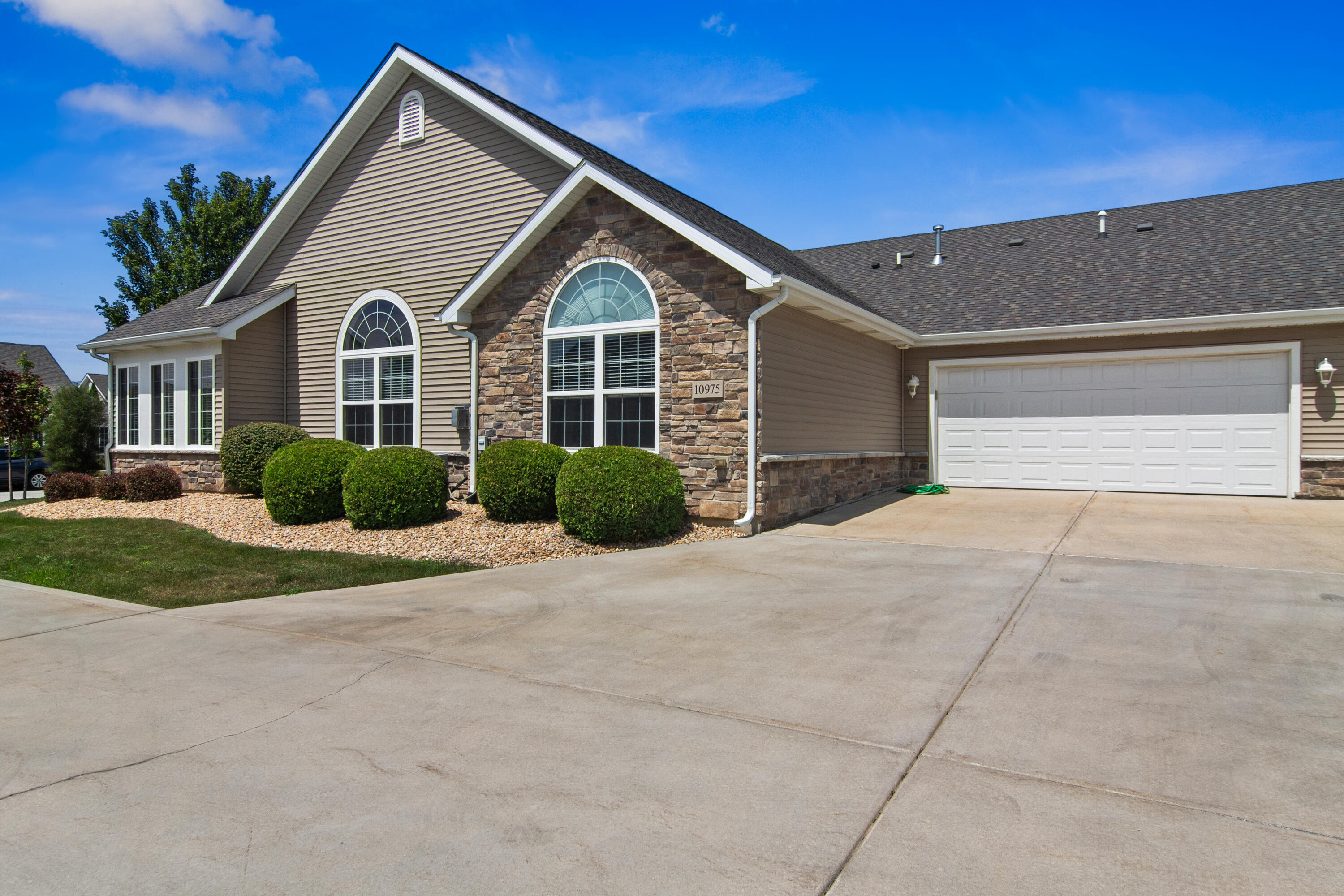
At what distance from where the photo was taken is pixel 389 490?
10453mm

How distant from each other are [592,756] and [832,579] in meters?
4.10

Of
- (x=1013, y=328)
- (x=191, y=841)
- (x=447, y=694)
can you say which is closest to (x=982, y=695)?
(x=447, y=694)

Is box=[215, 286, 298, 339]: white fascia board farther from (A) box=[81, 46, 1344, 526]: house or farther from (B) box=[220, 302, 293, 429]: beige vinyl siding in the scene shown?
(B) box=[220, 302, 293, 429]: beige vinyl siding

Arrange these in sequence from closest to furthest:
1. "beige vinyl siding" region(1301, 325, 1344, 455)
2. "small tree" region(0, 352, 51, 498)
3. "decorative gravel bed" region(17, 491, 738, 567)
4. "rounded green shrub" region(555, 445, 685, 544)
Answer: "rounded green shrub" region(555, 445, 685, 544), "decorative gravel bed" region(17, 491, 738, 567), "beige vinyl siding" region(1301, 325, 1344, 455), "small tree" region(0, 352, 51, 498)

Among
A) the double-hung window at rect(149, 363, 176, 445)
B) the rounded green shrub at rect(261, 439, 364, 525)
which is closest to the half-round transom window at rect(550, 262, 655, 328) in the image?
the rounded green shrub at rect(261, 439, 364, 525)

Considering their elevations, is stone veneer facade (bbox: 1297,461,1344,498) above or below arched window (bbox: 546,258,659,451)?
below

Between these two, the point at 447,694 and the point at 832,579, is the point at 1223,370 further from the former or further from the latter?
the point at 447,694

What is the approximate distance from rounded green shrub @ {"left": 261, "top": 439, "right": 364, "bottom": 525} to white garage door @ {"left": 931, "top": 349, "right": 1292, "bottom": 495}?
10.5m

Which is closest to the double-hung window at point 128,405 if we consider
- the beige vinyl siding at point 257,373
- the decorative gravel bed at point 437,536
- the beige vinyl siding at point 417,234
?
the beige vinyl siding at point 257,373

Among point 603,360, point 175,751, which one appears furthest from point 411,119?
point 175,751

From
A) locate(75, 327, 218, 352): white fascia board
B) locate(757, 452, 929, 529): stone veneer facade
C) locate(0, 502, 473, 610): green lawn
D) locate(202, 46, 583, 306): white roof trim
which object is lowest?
locate(0, 502, 473, 610): green lawn

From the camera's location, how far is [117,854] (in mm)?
2758

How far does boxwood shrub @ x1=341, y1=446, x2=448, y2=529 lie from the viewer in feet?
34.3

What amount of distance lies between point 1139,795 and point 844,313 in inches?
350
